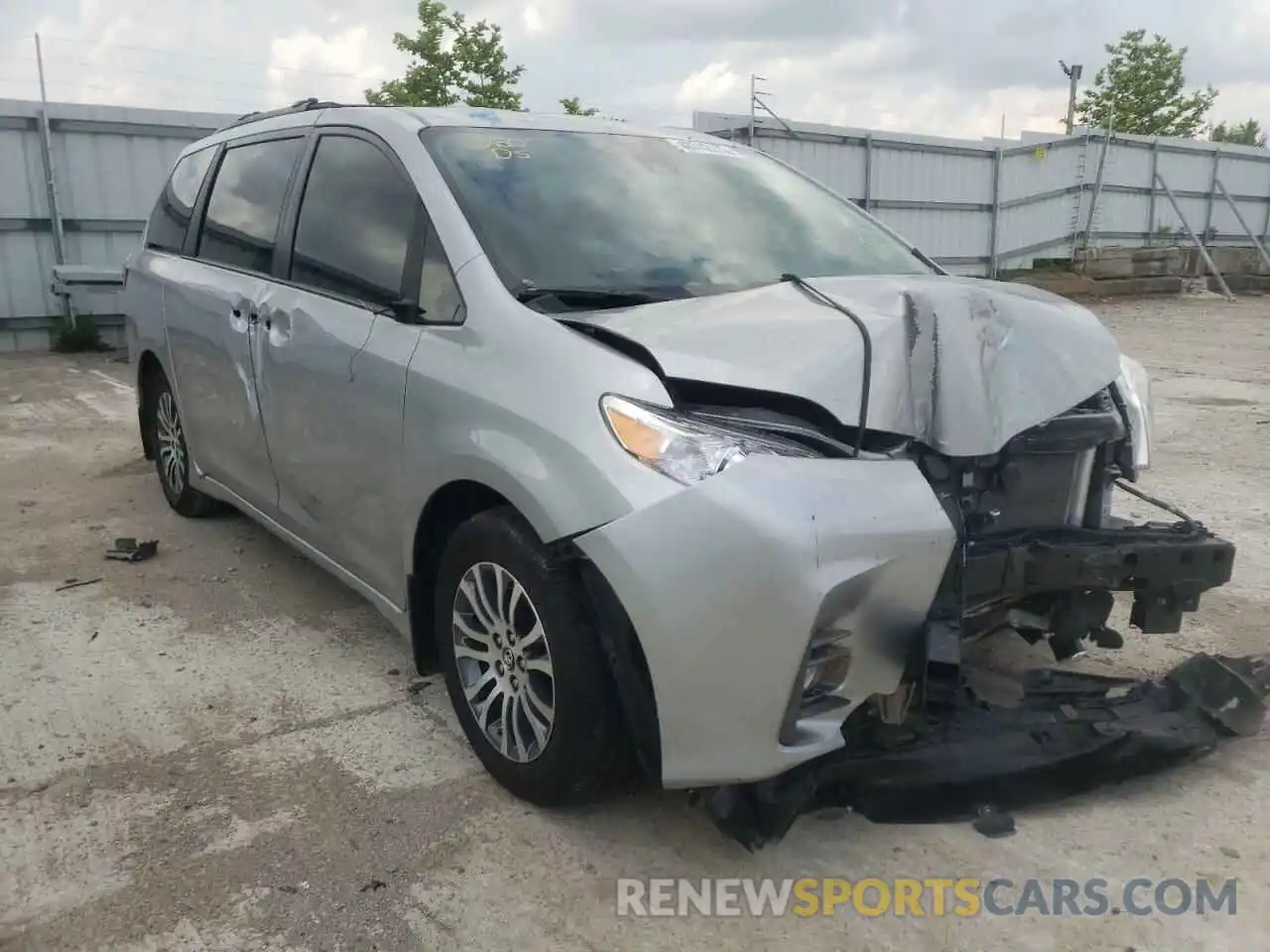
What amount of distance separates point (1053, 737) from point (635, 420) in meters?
1.46

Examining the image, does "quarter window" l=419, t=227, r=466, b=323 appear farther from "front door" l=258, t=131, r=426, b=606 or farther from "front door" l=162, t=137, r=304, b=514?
"front door" l=162, t=137, r=304, b=514

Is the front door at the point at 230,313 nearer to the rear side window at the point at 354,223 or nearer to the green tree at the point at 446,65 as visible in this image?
the rear side window at the point at 354,223

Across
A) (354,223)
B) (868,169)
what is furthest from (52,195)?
(868,169)

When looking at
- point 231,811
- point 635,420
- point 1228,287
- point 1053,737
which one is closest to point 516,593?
point 635,420

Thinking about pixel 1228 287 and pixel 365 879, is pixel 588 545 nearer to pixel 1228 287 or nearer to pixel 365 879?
pixel 365 879

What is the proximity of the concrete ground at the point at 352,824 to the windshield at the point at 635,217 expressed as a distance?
1.47m

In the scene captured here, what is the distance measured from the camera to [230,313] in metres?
4.22

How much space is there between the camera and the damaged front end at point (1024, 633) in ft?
8.52

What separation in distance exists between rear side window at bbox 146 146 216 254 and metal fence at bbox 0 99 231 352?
23.4 feet

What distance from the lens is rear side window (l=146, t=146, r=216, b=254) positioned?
198 inches

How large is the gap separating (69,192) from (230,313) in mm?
9728

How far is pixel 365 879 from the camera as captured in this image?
258 centimetres

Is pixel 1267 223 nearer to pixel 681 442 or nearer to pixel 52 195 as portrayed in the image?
pixel 52 195

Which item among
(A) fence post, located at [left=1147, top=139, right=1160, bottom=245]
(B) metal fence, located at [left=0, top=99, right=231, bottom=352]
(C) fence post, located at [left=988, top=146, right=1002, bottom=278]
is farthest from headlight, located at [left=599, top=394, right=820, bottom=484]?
(A) fence post, located at [left=1147, top=139, right=1160, bottom=245]
